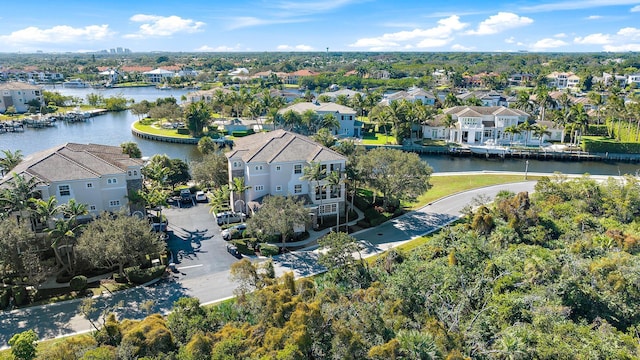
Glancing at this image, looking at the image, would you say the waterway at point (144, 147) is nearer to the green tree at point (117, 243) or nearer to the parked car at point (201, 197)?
the parked car at point (201, 197)

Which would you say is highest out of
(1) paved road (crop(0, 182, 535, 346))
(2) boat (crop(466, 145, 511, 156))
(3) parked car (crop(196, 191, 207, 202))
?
(2) boat (crop(466, 145, 511, 156))

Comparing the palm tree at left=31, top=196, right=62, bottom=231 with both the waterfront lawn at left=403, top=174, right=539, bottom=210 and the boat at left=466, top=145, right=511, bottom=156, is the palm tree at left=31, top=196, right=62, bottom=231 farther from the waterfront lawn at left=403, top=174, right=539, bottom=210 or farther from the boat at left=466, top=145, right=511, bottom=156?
the boat at left=466, top=145, right=511, bottom=156

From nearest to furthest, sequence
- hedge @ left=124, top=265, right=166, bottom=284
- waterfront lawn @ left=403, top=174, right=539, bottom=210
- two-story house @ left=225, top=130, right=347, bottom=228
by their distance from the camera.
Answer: hedge @ left=124, top=265, right=166, bottom=284 → two-story house @ left=225, top=130, right=347, bottom=228 → waterfront lawn @ left=403, top=174, right=539, bottom=210

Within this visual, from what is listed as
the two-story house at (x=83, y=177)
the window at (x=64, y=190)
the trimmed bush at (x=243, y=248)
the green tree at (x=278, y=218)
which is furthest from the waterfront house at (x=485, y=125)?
the window at (x=64, y=190)

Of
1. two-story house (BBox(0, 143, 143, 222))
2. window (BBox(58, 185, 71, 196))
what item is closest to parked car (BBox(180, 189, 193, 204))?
two-story house (BBox(0, 143, 143, 222))

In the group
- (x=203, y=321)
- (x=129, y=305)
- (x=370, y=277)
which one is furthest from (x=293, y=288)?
(x=129, y=305)

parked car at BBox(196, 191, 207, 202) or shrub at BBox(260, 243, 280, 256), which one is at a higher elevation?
parked car at BBox(196, 191, 207, 202)
